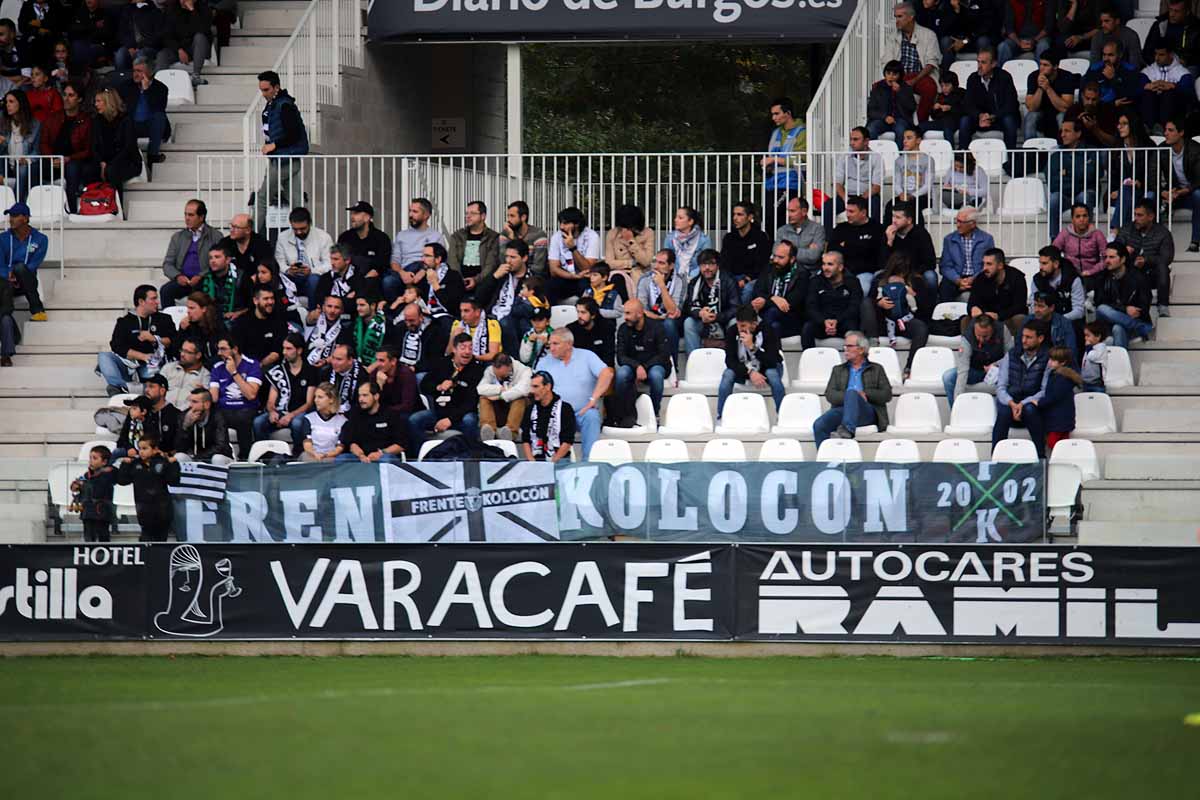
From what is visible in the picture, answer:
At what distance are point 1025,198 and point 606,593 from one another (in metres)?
8.26

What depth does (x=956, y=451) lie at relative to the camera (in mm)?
17062

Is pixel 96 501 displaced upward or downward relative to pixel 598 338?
downward

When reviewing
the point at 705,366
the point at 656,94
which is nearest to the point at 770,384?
the point at 705,366

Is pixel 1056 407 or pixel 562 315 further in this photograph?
pixel 562 315

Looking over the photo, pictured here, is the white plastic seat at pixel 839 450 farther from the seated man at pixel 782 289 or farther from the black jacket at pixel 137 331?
the black jacket at pixel 137 331

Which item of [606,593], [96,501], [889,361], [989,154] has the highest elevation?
[989,154]

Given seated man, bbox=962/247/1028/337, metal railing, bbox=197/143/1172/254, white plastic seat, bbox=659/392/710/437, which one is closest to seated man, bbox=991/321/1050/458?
seated man, bbox=962/247/1028/337

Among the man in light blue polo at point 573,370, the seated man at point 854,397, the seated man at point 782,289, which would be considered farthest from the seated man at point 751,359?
the man in light blue polo at point 573,370

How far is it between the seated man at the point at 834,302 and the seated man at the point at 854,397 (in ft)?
4.38

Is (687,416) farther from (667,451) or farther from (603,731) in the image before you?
(603,731)

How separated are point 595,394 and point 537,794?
914 centimetres

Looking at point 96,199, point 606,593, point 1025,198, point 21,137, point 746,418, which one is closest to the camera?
point 606,593

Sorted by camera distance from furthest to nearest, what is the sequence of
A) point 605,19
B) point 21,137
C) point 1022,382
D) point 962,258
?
point 605,19
point 21,137
point 962,258
point 1022,382

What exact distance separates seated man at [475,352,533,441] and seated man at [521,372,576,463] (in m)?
0.42
